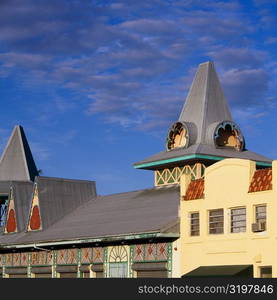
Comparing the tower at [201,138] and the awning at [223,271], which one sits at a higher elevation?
the tower at [201,138]

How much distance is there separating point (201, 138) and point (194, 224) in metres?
9.96

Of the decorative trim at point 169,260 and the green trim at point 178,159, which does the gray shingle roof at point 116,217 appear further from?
the green trim at point 178,159

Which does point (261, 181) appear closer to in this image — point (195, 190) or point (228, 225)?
point (228, 225)

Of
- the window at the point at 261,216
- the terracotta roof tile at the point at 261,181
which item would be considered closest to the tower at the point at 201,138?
the terracotta roof tile at the point at 261,181

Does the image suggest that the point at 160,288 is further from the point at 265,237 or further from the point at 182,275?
the point at 182,275

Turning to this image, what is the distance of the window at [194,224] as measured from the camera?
39.1 meters

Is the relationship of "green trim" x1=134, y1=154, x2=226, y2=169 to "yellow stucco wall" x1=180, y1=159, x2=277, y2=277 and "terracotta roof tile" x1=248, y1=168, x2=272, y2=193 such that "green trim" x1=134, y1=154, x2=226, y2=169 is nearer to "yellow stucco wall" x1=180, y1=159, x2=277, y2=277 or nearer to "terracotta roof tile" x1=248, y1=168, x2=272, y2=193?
"yellow stucco wall" x1=180, y1=159, x2=277, y2=277

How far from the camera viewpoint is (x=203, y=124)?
4884 cm

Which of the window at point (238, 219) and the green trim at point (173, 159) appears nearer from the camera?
the window at point (238, 219)

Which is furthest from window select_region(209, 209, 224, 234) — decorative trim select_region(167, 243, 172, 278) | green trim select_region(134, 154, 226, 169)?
green trim select_region(134, 154, 226, 169)

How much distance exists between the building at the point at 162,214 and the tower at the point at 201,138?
0.06m

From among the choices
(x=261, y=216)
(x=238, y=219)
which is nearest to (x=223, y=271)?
(x=238, y=219)

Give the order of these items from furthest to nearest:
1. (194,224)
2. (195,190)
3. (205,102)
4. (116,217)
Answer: (205,102), (116,217), (195,190), (194,224)

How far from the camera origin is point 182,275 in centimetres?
3900
